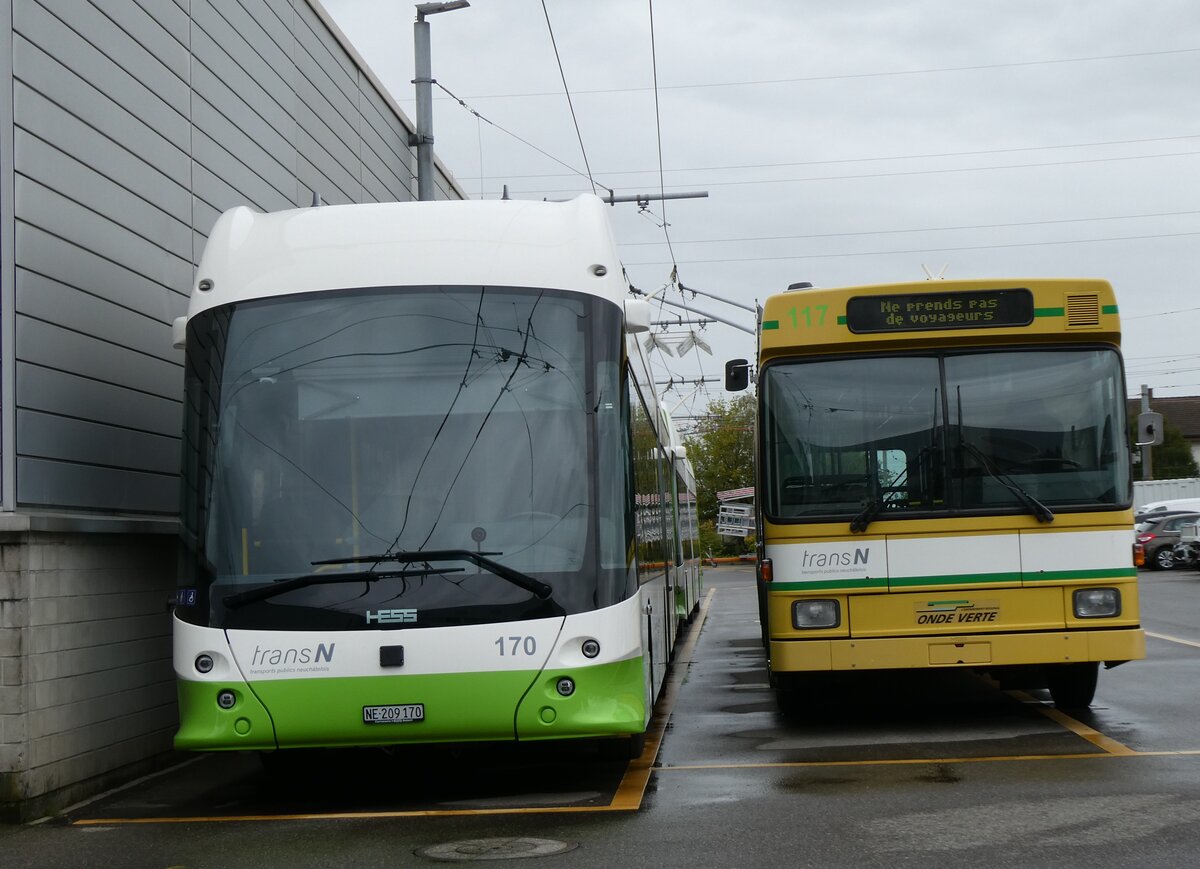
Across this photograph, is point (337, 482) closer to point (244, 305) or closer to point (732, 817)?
point (244, 305)

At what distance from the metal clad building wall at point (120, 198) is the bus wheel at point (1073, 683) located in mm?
6421

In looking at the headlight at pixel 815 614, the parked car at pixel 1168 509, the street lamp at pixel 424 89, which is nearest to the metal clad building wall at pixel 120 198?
the street lamp at pixel 424 89

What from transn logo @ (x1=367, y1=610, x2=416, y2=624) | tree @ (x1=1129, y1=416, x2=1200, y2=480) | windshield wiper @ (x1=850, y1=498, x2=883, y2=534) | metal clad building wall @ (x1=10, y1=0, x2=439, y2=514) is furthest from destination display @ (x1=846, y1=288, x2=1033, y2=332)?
tree @ (x1=1129, y1=416, x2=1200, y2=480)

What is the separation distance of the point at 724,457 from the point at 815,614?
61409 millimetres

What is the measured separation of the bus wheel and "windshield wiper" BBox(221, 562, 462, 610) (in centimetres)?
499

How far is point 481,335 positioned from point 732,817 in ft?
9.34

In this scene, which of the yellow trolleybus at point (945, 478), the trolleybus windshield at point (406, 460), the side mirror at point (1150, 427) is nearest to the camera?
the trolleybus windshield at point (406, 460)

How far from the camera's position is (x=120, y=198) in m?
10.3

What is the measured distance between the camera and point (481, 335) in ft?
27.6

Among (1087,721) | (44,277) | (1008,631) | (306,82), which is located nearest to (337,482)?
(44,277)

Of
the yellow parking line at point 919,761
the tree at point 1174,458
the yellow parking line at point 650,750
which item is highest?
the tree at point 1174,458

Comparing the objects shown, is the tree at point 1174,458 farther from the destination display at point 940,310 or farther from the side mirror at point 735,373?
the destination display at point 940,310

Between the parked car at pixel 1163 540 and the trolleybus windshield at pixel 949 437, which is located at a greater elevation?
the trolleybus windshield at pixel 949 437

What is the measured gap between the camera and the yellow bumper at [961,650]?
9.95 m
